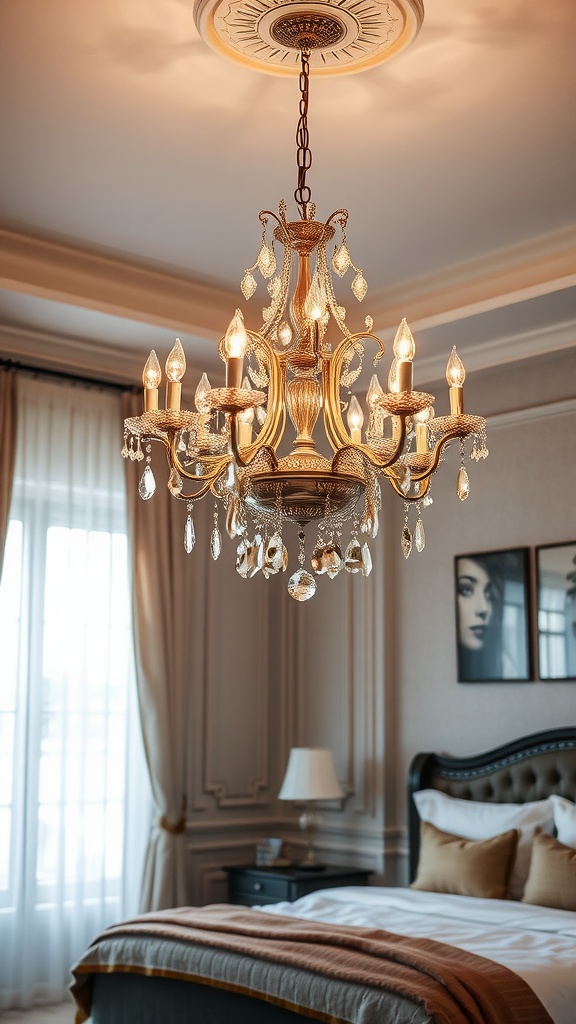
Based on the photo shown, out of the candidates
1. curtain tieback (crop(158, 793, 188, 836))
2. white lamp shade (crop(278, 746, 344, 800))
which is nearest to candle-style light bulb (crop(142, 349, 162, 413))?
white lamp shade (crop(278, 746, 344, 800))

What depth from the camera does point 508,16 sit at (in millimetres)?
2941

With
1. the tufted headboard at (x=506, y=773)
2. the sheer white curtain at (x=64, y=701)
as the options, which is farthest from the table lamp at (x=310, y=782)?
the sheer white curtain at (x=64, y=701)

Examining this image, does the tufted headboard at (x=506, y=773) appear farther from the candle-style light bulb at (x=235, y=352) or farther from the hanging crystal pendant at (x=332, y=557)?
the candle-style light bulb at (x=235, y=352)

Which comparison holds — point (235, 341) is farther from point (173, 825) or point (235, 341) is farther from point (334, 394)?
point (173, 825)

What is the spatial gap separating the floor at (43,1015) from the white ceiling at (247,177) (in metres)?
2.90

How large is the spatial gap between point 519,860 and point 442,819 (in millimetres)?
516

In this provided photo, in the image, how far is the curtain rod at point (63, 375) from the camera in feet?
16.5

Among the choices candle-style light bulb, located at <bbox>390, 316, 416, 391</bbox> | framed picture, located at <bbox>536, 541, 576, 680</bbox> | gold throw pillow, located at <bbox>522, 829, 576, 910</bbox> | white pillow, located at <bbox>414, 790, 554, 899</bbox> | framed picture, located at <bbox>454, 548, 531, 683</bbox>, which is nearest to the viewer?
candle-style light bulb, located at <bbox>390, 316, 416, 391</bbox>

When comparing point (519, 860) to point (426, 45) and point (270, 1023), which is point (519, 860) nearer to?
point (270, 1023)

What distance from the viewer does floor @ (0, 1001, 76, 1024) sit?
14.9 ft

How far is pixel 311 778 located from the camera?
5.22m

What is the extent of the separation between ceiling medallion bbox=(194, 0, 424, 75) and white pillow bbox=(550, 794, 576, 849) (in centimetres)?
287

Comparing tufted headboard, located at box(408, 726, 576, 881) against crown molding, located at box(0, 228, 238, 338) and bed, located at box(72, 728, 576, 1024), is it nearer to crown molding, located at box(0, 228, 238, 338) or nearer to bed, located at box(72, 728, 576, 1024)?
bed, located at box(72, 728, 576, 1024)

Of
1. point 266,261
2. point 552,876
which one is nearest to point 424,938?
point 552,876
